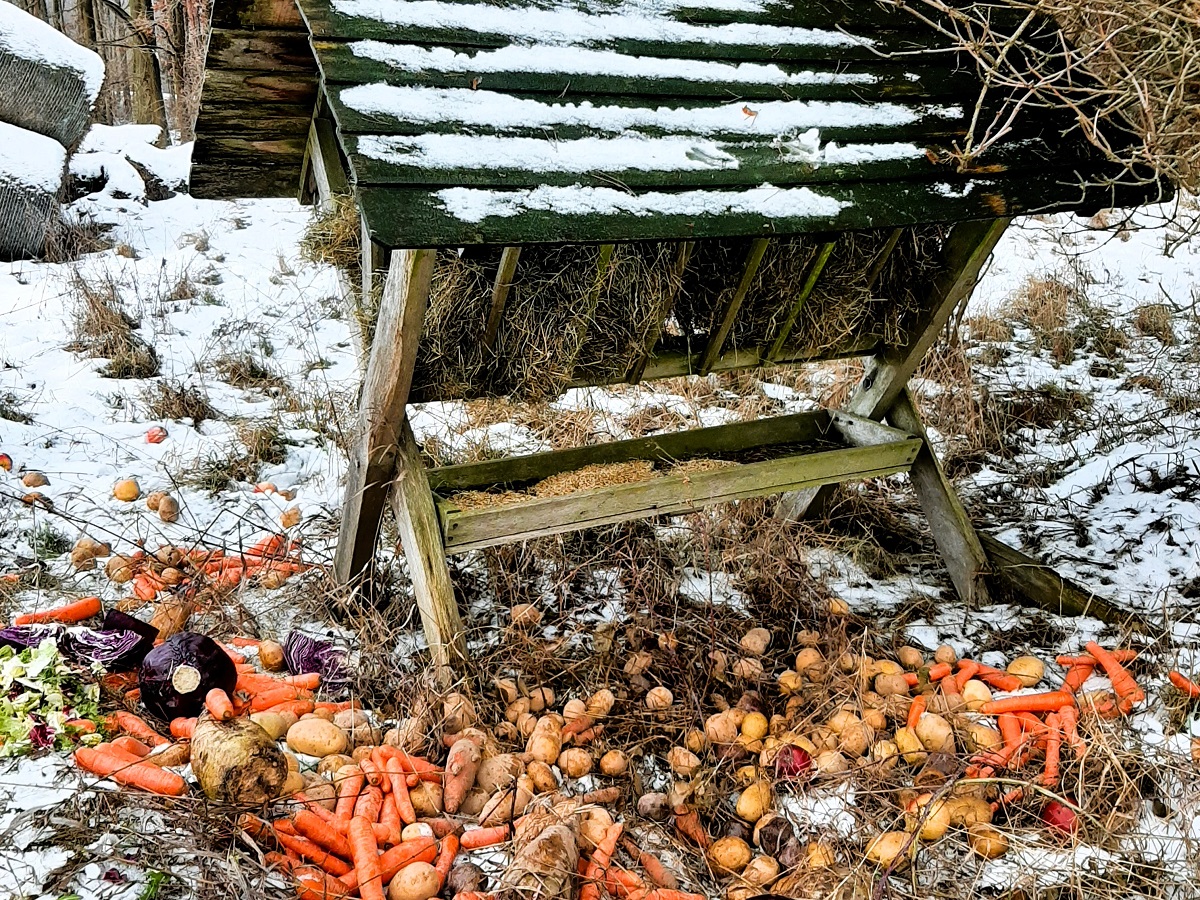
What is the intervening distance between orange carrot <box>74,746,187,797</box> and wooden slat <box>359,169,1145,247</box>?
63.2 inches

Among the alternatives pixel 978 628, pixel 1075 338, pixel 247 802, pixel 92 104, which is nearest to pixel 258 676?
pixel 247 802

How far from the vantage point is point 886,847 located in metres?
2.77

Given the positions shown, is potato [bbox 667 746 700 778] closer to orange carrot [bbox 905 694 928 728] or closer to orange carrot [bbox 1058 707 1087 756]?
orange carrot [bbox 905 694 928 728]

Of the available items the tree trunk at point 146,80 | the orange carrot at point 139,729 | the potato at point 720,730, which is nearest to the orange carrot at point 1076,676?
the potato at point 720,730

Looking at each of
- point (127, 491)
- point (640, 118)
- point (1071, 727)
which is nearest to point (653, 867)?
point (1071, 727)

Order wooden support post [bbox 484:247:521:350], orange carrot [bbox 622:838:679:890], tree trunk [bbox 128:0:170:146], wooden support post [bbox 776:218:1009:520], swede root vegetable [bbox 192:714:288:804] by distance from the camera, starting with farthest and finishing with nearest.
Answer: tree trunk [bbox 128:0:170:146]
wooden support post [bbox 776:218:1009:520]
wooden support post [bbox 484:247:521:350]
orange carrot [bbox 622:838:679:890]
swede root vegetable [bbox 192:714:288:804]

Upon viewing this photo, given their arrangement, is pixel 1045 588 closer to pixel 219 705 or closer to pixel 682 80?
pixel 682 80

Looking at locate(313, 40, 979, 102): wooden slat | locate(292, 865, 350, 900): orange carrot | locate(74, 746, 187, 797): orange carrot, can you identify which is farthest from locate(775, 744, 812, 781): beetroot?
locate(313, 40, 979, 102): wooden slat

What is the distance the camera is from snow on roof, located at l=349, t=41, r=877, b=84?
2.96m

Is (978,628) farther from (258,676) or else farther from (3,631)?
(3,631)

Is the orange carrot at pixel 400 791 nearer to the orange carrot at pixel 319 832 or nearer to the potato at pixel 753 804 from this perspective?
the orange carrot at pixel 319 832

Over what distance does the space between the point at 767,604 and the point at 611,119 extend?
231cm

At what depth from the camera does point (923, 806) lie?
287 centimetres

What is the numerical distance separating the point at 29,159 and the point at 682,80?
7297 mm
